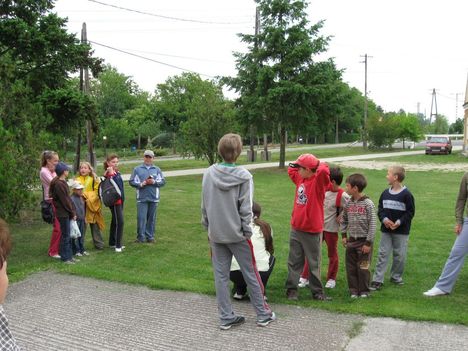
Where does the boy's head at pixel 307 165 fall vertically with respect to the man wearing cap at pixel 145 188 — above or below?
above

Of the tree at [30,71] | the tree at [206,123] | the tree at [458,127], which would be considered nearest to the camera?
the tree at [30,71]

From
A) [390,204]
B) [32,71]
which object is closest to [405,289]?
[390,204]

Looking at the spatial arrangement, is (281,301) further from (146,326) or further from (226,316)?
(146,326)

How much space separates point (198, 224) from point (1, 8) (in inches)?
276

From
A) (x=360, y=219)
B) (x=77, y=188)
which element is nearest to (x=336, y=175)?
(x=360, y=219)

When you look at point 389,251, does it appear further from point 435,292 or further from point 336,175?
point 336,175

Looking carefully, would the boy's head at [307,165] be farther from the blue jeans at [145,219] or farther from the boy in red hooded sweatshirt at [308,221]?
the blue jeans at [145,219]

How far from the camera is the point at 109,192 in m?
8.23

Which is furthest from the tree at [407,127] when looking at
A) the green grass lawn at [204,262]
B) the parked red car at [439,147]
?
the green grass lawn at [204,262]

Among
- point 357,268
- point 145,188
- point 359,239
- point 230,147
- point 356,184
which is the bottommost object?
point 357,268

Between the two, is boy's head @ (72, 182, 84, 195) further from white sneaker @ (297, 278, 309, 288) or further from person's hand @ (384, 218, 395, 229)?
person's hand @ (384, 218, 395, 229)

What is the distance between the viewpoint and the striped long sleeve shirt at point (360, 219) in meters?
5.69

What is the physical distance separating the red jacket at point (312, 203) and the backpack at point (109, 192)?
3812 millimetres

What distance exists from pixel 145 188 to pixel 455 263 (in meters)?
5.25
